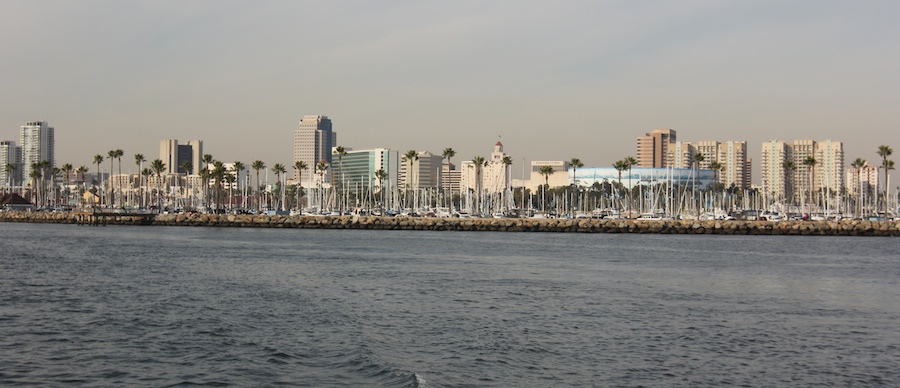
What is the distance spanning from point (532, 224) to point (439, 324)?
278 feet

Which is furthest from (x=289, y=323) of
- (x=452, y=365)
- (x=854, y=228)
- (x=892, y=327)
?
(x=854, y=228)

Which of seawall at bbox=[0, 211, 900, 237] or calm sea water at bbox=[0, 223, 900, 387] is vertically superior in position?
seawall at bbox=[0, 211, 900, 237]

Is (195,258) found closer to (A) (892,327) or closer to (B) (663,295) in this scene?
(B) (663,295)

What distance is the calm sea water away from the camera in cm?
1962

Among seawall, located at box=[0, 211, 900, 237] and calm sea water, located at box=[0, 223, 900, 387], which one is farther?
seawall, located at box=[0, 211, 900, 237]

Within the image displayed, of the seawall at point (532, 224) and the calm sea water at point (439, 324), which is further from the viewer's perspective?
the seawall at point (532, 224)

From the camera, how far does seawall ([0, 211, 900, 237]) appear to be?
103188mm

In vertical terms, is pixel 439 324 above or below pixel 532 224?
below

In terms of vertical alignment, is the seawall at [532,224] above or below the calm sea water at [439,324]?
above

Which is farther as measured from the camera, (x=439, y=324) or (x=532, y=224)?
(x=532, y=224)

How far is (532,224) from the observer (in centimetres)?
11019

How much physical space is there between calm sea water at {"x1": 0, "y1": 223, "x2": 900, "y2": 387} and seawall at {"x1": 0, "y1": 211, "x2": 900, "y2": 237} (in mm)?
56083

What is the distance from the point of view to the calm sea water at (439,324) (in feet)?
64.4

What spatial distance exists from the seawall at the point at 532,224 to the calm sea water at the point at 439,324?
5608 centimetres
